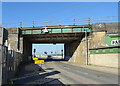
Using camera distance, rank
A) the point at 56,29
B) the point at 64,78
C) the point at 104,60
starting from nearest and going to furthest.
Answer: the point at 64,78
the point at 104,60
the point at 56,29

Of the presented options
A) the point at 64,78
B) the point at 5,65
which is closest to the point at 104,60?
the point at 64,78

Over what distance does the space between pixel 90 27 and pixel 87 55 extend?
588cm

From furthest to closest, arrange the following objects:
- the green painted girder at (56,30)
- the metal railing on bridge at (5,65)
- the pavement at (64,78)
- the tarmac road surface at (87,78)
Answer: the green painted girder at (56,30) → the tarmac road surface at (87,78) → the pavement at (64,78) → the metal railing on bridge at (5,65)

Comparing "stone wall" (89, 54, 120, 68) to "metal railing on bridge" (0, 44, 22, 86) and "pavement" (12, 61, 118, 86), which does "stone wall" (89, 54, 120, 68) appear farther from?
"metal railing on bridge" (0, 44, 22, 86)

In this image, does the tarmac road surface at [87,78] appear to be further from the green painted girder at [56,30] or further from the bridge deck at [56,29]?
the bridge deck at [56,29]

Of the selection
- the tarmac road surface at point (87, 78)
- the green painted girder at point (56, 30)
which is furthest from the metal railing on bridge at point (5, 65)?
the green painted girder at point (56, 30)

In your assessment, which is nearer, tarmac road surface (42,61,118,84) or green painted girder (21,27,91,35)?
tarmac road surface (42,61,118,84)

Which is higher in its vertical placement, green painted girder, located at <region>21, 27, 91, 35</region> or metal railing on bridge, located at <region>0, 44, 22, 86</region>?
green painted girder, located at <region>21, 27, 91, 35</region>

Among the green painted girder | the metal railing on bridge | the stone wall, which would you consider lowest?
the stone wall

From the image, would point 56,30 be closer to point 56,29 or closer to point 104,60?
point 56,29

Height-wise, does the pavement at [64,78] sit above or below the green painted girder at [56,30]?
below

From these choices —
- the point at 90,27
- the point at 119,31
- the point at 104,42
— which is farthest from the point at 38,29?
the point at 119,31

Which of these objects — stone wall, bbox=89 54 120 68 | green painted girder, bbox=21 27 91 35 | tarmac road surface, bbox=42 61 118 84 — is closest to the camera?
tarmac road surface, bbox=42 61 118 84

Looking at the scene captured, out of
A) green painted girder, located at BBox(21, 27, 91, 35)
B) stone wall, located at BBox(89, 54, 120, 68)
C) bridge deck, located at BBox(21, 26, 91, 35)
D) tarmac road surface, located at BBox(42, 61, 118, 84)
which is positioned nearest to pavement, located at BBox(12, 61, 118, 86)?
tarmac road surface, located at BBox(42, 61, 118, 84)
